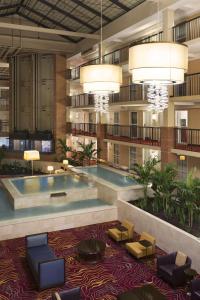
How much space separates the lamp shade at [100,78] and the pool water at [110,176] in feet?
23.4

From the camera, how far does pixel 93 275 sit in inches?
341

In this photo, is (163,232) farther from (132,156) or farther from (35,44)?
(35,44)

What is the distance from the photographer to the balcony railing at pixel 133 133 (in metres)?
18.8

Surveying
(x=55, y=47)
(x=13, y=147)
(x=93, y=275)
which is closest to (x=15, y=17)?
(x=55, y=47)

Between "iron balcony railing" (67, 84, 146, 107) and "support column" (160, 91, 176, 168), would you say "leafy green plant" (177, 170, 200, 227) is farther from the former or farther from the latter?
"iron balcony railing" (67, 84, 146, 107)

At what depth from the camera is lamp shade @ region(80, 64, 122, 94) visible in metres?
7.20

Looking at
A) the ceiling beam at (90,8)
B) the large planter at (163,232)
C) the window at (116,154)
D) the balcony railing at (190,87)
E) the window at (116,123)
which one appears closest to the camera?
the large planter at (163,232)

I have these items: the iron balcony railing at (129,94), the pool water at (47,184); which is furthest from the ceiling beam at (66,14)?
the pool water at (47,184)

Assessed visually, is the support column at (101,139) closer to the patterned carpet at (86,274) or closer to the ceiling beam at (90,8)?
the ceiling beam at (90,8)

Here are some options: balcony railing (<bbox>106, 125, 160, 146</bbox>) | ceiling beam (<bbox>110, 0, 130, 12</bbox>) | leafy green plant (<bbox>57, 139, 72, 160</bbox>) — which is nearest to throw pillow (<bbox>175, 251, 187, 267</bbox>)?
balcony railing (<bbox>106, 125, 160, 146</bbox>)

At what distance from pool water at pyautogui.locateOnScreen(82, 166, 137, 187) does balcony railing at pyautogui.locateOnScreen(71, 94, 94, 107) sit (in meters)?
7.02

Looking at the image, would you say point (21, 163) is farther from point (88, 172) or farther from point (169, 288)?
point (169, 288)

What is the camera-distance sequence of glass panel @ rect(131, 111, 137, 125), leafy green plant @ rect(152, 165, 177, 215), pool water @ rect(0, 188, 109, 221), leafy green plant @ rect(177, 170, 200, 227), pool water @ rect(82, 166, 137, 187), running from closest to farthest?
leafy green plant @ rect(177, 170, 200, 227) < leafy green plant @ rect(152, 165, 177, 215) < pool water @ rect(0, 188, 109, 221) < pool water @ rect(82, 166, 137, 187) < glass panel @ rect(131, 111, 137, 125)

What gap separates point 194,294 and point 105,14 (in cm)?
1562
